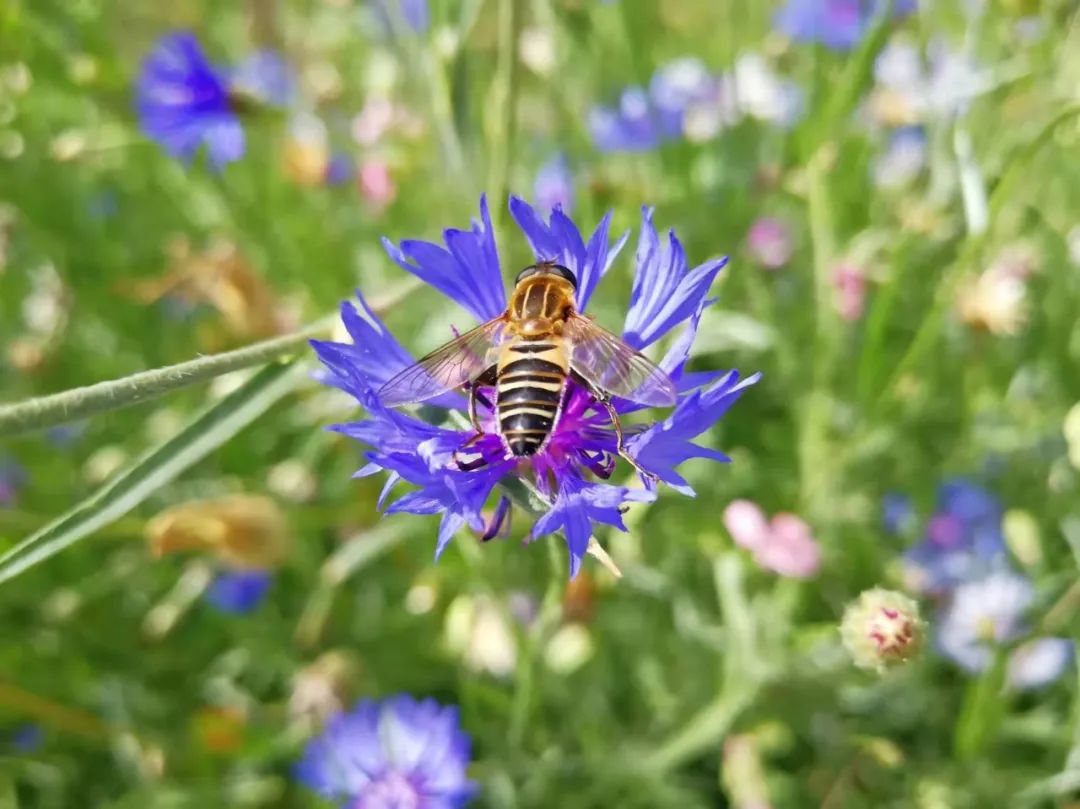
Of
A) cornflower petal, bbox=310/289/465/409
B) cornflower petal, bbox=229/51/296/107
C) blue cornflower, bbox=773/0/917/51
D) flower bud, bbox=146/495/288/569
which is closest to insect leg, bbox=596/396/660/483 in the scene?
cornflower petal, bbox=310/289/465/409

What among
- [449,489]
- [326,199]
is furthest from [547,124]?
[449,489]

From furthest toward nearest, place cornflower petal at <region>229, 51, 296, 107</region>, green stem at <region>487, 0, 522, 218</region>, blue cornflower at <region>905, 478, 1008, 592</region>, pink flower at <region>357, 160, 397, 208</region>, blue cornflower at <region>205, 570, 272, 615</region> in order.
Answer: cornflower petal at <region>229, 51, 296, 107</region>, pink flower at <region>357, 160, 397, 208</region>, blue cornflower at <region>205, 570, 272, 615</region>, blue cornflower at <region>905, 478, 1008, 592</region>, green stem at <region>487, 0, 522, 218</region>

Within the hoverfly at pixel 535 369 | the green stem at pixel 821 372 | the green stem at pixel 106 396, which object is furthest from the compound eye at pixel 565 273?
the green stem at pixel 821 372

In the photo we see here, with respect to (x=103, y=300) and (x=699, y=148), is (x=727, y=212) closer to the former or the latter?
(x=699, y=148)

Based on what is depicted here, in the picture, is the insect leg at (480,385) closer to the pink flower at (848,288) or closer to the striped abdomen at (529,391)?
the striped abdomen at (529,391)

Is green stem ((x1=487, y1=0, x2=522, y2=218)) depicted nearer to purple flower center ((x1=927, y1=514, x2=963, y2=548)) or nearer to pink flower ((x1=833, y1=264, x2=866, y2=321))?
pink flower ((x1=833, y1=264, x2=866, y2=321))

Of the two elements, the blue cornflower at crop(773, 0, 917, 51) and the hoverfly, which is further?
the blue cornflower at crop(773, 0, 917, 51)

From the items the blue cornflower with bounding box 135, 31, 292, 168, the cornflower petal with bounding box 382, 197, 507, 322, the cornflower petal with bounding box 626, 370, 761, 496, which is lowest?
the cornflower petal with bounding box 626, 370, 761, 496
